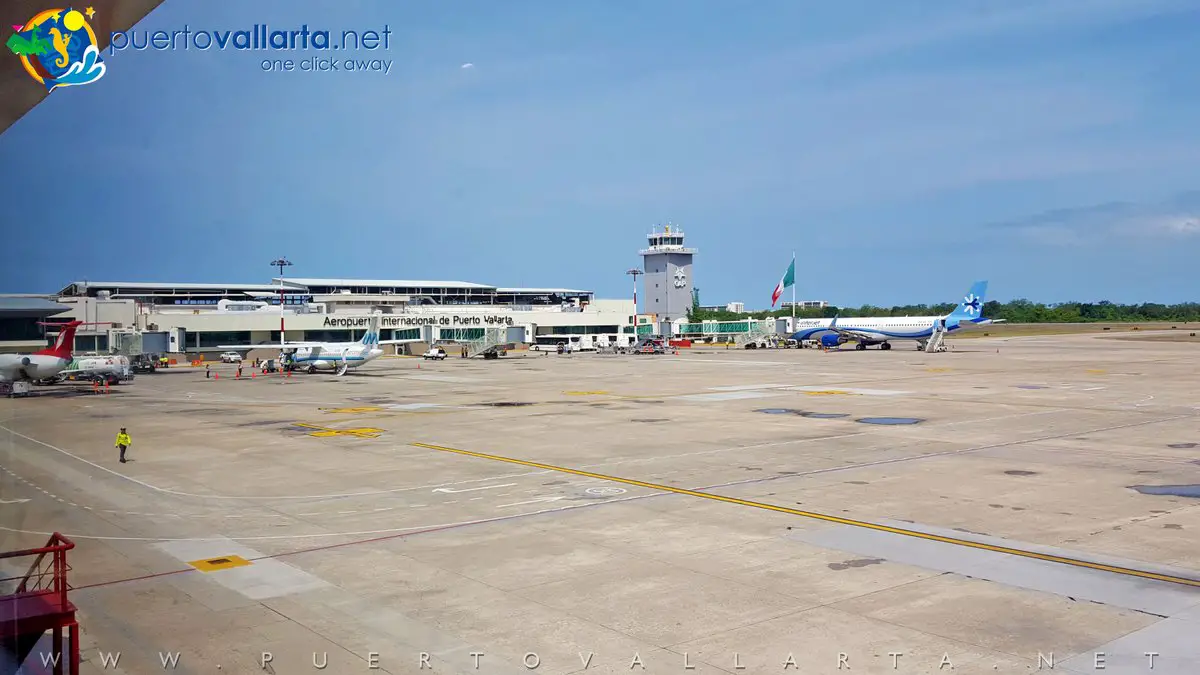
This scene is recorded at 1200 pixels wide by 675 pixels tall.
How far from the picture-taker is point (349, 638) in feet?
35.6

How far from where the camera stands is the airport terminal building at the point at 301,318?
89875 mm

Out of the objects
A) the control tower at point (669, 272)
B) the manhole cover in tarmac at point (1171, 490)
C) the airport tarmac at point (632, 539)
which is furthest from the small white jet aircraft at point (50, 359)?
the control tower at point (669, 272)

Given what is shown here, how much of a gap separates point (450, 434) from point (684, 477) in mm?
12127

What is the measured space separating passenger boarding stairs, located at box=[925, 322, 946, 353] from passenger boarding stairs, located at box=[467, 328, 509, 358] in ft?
154

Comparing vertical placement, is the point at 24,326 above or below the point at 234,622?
above

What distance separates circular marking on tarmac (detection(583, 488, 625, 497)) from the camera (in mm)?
19953

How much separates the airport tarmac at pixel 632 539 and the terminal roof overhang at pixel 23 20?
13.9ft

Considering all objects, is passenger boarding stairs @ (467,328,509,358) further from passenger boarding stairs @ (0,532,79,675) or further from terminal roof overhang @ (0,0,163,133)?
terminal roof overhang @ (0,0,163,133)

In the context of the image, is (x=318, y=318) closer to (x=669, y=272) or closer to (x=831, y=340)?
(x=831, y=340)

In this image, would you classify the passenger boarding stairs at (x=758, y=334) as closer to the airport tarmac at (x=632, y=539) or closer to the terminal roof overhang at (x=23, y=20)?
the airport tarmac at (x=632, y=539)

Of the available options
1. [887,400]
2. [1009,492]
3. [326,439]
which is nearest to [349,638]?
[1009,492]

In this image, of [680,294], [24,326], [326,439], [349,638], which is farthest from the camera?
[680,294]

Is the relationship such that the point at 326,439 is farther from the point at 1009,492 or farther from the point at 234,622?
the point at 1009,492

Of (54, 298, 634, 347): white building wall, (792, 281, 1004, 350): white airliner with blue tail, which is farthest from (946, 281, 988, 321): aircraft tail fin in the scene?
(54, 298, 634, 347): white building wall
